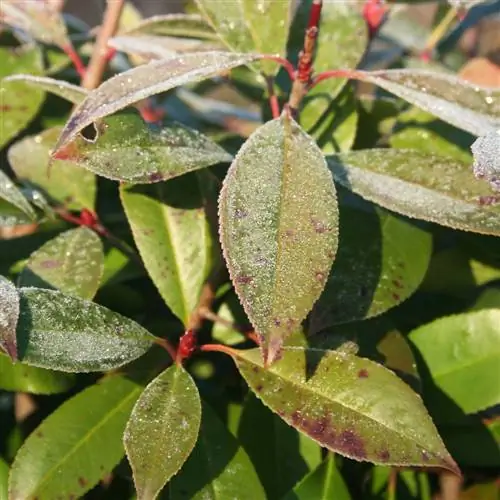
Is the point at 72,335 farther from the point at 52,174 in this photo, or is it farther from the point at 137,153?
the point at 52,174

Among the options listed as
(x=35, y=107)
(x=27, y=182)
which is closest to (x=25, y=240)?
(x=27, y=182)

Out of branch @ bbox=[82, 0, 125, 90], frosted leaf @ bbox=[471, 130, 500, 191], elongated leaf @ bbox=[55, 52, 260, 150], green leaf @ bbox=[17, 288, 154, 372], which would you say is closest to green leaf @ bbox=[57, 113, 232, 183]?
elongated leaf @ bbox=[55, 52, 260, 150]

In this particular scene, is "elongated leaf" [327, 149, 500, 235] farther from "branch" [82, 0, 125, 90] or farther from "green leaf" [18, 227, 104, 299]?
"branch" [82, 0, 125, 90]

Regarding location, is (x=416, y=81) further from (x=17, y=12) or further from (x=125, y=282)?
(x=17, y=12)

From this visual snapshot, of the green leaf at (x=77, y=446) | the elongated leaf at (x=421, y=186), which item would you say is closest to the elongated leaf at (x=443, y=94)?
the elongated leaf at (x=421, y=186)

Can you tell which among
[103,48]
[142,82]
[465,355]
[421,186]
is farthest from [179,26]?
[465,355]
